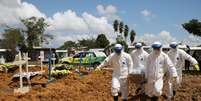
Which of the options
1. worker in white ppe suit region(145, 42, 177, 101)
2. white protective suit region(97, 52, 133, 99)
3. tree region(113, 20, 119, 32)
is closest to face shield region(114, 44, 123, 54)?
white protective suit region(97, 52, 133, 99)

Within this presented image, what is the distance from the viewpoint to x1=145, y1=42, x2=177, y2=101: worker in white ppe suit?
1089cm

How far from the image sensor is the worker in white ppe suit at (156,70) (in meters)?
10.9

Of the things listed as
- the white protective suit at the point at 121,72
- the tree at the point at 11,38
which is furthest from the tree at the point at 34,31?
the white protective suit at the point at 121,72

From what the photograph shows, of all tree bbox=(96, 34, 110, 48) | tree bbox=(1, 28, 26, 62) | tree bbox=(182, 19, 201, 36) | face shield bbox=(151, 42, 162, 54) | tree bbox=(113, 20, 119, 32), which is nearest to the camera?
face shield bbox=(151, 42, 162, 54)

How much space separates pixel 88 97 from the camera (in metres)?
14.2

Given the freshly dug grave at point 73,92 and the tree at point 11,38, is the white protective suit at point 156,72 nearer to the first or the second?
the freshly dug grave at point 73,92

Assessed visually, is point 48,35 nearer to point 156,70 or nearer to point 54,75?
point 54,75

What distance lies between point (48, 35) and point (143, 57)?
51.1 metres

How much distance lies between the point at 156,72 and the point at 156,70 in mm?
52

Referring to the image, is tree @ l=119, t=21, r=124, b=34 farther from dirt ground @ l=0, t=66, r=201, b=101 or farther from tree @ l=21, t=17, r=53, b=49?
dirt ground @ l=0, t=66, r=201, b=101

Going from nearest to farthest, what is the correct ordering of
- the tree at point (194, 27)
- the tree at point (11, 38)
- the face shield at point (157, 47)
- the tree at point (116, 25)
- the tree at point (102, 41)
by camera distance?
the face shield at point (157, 47), the tree at point (194, 27), the tree at point (11, 38), the tree at point (102, 41), the tree at point (116, 25)

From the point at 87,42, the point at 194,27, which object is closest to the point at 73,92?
the point at 194,27

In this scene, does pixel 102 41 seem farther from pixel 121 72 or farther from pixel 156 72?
pixel 156 72

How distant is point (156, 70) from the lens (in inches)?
431
